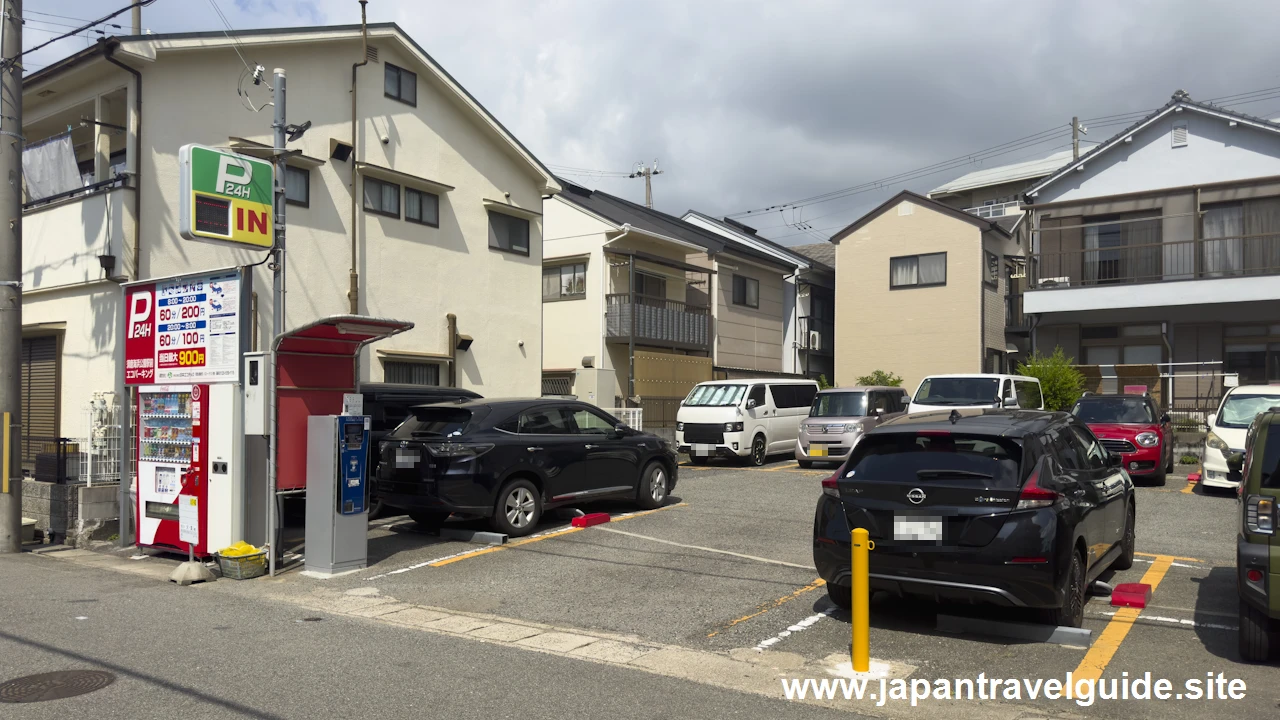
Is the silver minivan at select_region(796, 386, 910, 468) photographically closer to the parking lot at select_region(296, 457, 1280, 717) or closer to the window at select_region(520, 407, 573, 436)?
the parking lot at select_region(296, 457, 1280, 717)

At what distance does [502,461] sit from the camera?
10.6 m

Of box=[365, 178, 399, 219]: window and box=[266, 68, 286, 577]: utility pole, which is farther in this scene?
box=[365, 178, 399, 219]: window

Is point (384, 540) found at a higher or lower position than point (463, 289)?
lower

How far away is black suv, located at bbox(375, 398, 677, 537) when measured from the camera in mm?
10383

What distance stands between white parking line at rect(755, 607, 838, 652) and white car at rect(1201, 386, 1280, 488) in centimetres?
914

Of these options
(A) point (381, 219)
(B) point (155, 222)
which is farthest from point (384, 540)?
(A) point (381, 219)

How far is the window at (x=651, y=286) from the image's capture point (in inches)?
1073

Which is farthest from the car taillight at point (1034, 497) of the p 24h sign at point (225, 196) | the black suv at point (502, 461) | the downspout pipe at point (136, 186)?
the downspout pipe at point (136, 186)

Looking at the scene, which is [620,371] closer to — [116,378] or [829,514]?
[116,378]

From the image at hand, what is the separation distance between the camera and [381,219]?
59.6 ft

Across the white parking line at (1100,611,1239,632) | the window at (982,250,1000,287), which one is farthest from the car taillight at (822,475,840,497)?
the window at (982,250,1000,287)

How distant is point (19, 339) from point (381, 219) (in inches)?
297

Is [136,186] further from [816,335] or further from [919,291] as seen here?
[816,335]

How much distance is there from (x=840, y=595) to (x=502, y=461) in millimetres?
4616
